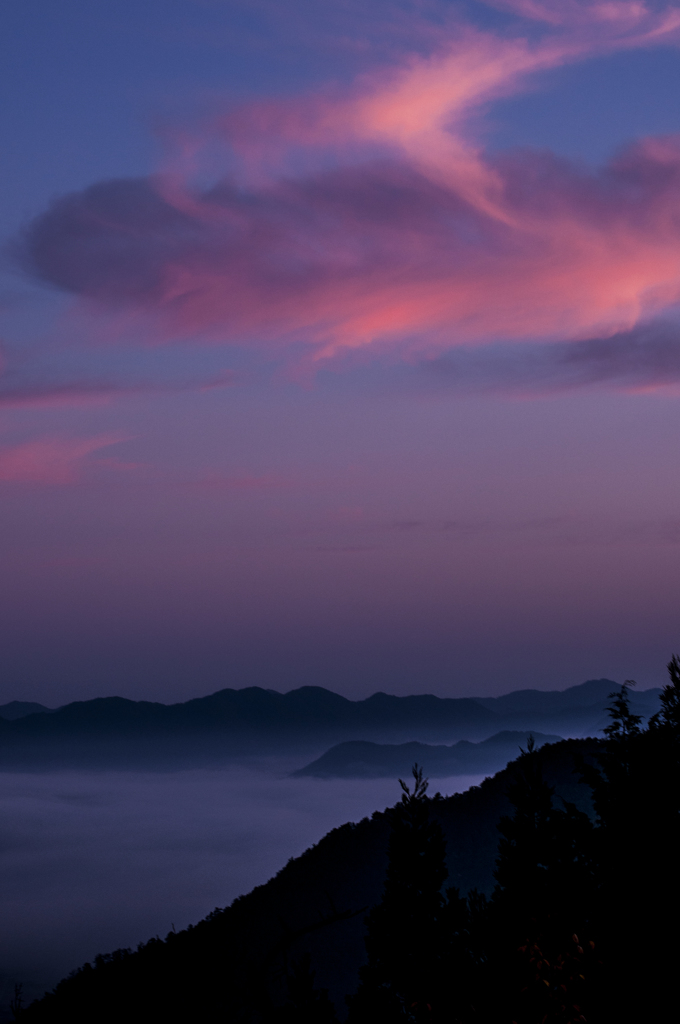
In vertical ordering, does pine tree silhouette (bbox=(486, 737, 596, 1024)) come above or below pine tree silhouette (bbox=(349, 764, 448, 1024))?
above

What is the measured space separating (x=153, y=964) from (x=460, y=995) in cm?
6145

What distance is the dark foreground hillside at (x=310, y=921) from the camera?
8456 centimetres

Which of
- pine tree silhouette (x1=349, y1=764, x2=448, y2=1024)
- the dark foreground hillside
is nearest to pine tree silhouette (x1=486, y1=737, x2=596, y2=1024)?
pine tree silhouette (x1=349, y1=764, x2=448, y2=1024)

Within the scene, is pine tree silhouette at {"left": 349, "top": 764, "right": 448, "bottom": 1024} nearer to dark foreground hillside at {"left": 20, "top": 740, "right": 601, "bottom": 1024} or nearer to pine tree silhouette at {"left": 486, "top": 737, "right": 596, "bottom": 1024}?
pine tree silhouette at {"left": 486, "top": 737, "right": 596, "bottom": 1024}

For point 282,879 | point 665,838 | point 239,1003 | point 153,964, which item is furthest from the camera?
point 282,879

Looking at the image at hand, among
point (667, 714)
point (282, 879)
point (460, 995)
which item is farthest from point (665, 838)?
point (282, 879)

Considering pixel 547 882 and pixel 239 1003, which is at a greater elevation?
pixel 547 882

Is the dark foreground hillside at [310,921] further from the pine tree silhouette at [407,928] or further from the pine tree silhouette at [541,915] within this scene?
the pine tree silhouette at [541,915]

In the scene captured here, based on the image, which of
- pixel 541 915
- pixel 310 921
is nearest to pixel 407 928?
pixel 541 915

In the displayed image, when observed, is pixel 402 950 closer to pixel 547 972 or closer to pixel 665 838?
pixel 665 838

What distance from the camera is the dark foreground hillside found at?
277 feet

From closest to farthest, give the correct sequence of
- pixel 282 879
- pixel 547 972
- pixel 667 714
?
pixel 547 972
pixel 667 714
pixel 282 879

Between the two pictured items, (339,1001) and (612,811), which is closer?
(612,811)

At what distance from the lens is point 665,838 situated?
1986cm
